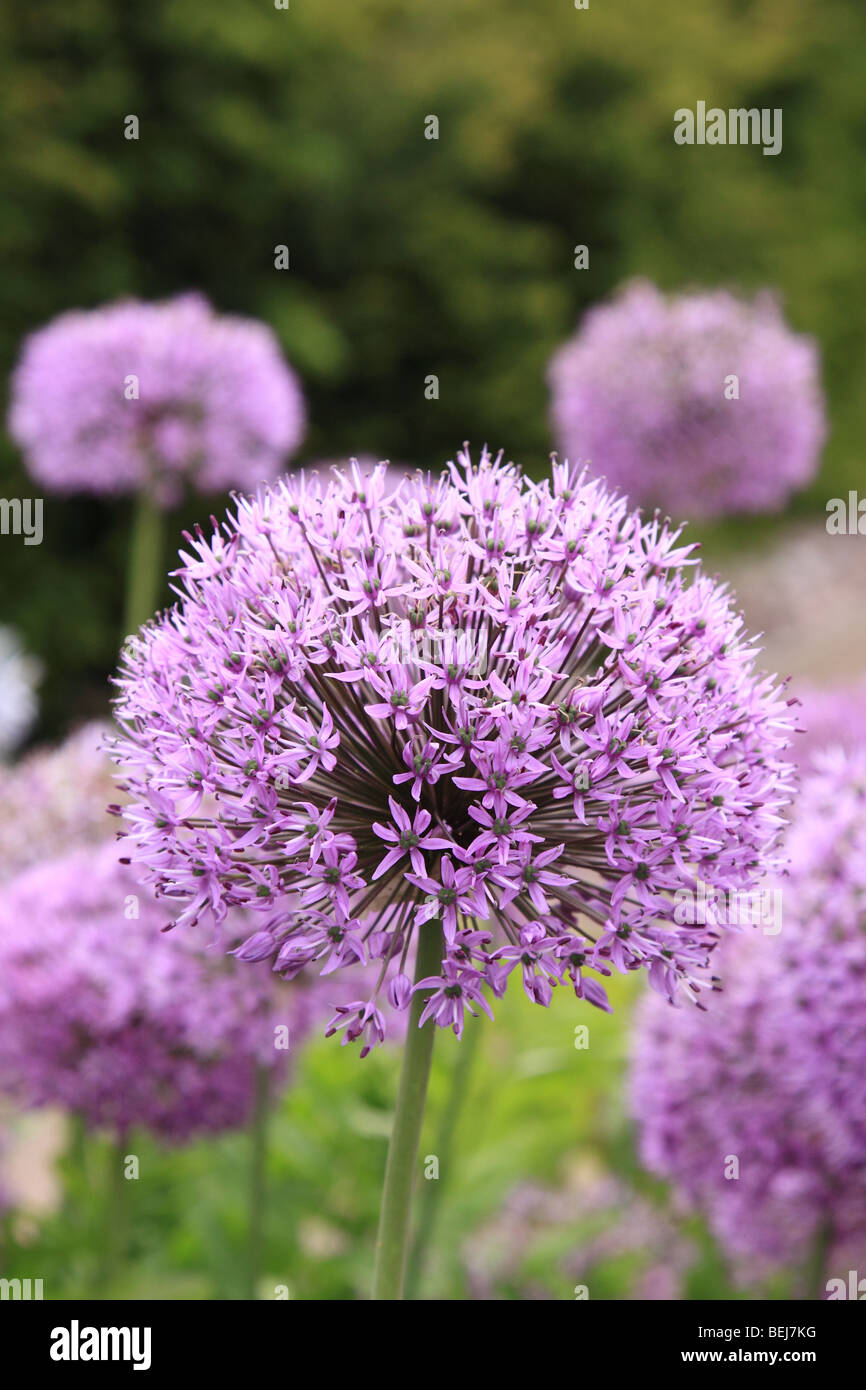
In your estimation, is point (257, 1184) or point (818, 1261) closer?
point (818, 1261)

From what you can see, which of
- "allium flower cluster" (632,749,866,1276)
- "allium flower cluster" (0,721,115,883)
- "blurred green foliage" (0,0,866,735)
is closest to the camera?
"allium flower cluster" (632,749,866,1276)

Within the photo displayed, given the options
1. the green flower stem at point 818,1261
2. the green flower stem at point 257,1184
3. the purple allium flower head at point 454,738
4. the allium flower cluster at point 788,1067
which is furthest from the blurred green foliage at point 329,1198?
the purple allium flower head at point 454,738

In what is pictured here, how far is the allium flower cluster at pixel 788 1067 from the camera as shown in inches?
103

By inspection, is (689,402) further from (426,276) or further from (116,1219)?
(426,276)

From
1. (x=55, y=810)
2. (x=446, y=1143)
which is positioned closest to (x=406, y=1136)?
(x=446, y=1143)

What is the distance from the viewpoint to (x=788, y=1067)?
8.99 feet


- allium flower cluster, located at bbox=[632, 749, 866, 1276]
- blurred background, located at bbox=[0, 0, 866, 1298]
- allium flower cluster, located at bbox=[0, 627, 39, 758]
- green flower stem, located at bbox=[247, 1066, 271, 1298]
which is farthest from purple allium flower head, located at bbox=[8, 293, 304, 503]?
allium flower cluster, located at bbox=[632, 749, 866, 1276]

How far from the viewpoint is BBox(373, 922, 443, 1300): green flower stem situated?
6.11 feet

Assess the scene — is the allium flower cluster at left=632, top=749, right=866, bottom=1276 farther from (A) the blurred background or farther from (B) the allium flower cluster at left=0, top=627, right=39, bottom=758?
(B) the allium flower cluster at left=0, top=627, right=39, bottom=758

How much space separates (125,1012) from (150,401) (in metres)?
2.60

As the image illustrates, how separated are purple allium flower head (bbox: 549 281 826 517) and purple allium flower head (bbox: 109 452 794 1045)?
11.4ft

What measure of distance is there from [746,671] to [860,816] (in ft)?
3.04
